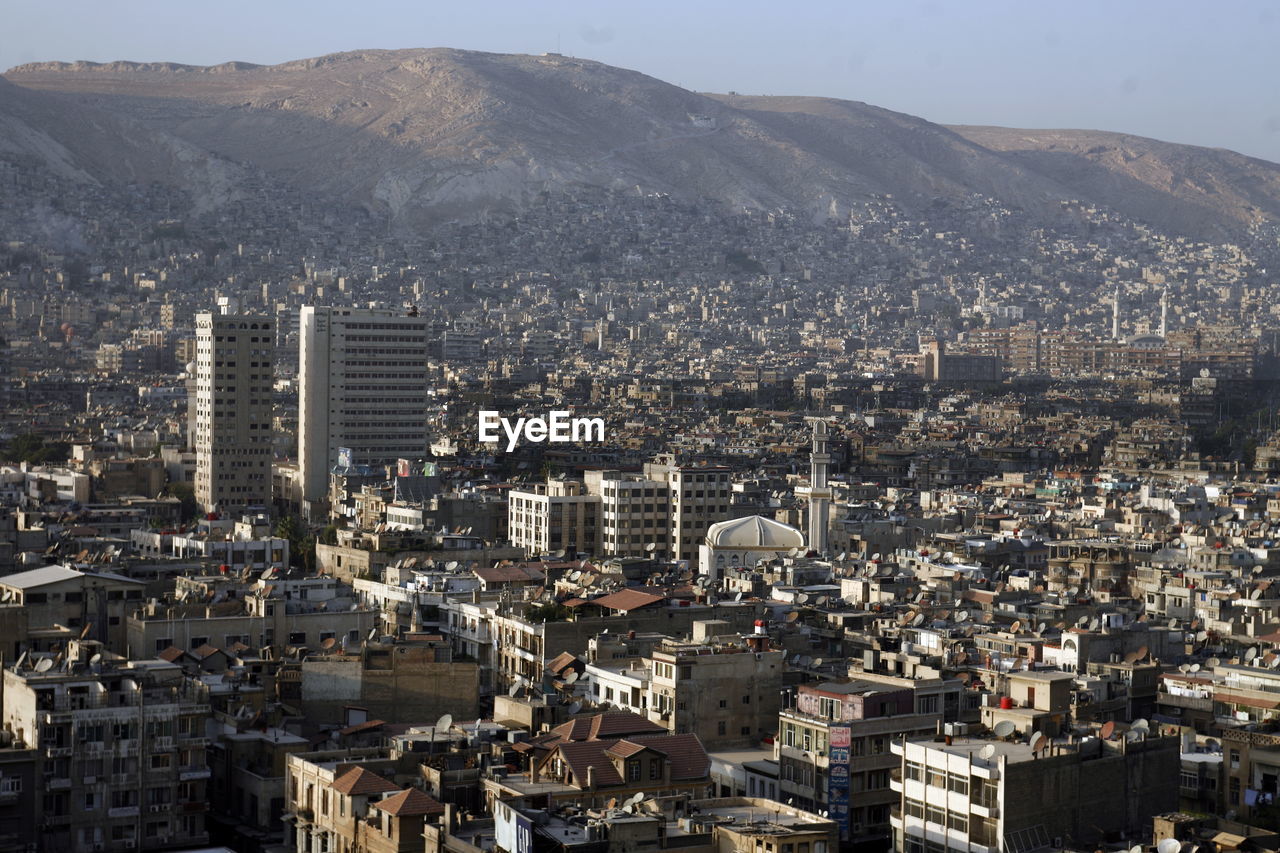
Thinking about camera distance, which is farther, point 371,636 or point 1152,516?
point 1152,516

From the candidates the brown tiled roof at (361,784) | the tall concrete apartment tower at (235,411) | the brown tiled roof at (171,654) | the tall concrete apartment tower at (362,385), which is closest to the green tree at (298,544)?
the tall concrete apartment tower at (235,411)

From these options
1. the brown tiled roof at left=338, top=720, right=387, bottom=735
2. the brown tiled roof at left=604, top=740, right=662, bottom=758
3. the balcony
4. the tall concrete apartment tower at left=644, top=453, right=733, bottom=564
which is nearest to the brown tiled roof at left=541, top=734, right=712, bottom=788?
the brown tiled roof at left=604, top=740, right=662, bottom=758

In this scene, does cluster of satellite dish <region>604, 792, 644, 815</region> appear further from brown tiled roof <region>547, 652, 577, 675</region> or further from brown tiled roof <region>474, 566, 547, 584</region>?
brown tiled roof <region>474, 566, 547, 584</region>

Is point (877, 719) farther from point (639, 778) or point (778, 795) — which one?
point (639, 778)

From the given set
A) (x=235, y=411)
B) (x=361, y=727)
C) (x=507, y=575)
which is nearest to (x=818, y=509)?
(x=507, y=575)

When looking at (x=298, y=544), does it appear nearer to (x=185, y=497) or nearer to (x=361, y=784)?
(x=185, y=497)

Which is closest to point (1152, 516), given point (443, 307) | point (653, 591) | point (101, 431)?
point (653, 591)
